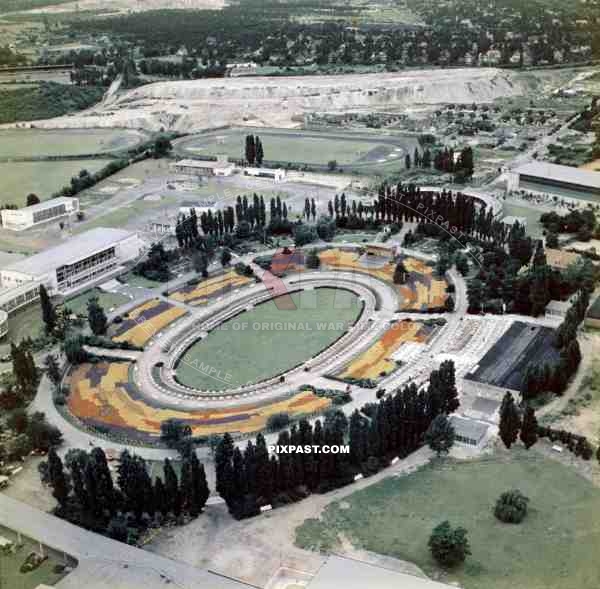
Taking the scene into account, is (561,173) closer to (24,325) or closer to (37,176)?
(24,325)

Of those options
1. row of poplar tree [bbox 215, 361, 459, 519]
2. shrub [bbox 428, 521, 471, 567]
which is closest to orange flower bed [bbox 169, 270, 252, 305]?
row of poplar tree [bbox 215, 361, 459, 519]

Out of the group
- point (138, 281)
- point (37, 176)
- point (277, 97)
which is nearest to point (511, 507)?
point (138, 281)

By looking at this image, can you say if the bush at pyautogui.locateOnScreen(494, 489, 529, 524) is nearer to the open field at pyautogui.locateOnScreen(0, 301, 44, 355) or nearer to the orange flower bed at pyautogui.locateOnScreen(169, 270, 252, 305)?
the orange flower bed at pyautogui.locateOnScreen(169, 270, 252, 305)

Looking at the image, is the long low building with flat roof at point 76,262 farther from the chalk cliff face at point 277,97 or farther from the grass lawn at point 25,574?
the chalk cliff face at point 277,97

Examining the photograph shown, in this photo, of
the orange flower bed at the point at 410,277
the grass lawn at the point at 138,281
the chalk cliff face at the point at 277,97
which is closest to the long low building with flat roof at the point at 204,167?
the chalk cliff face at the point at 277,97

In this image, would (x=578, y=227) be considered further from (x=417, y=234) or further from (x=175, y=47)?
(x=175, y=47)

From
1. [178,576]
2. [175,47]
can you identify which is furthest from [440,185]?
[175,47]
